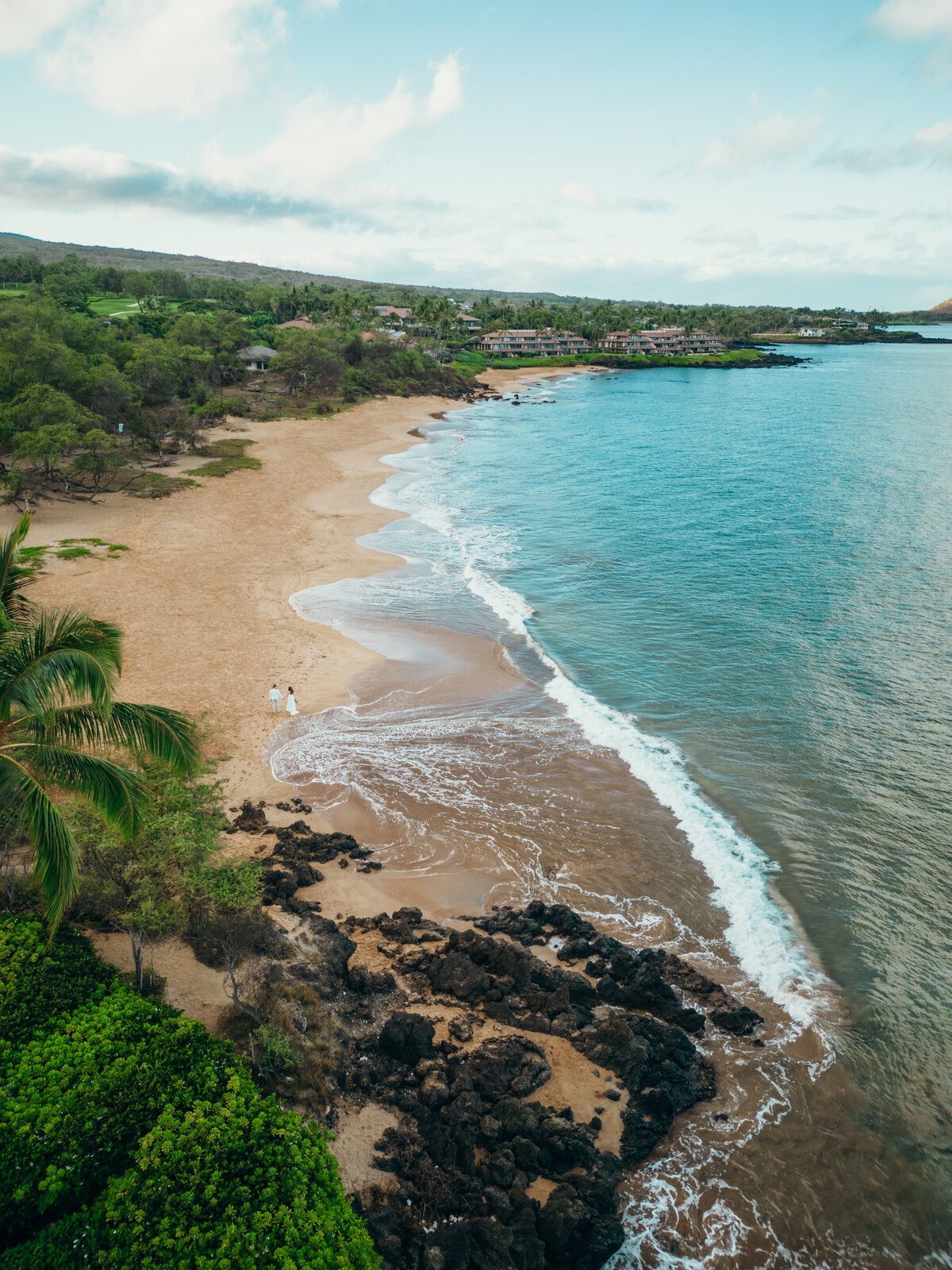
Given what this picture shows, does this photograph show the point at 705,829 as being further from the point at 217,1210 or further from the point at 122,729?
the point at 122,729

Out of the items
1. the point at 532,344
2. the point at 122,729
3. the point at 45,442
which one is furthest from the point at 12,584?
the point at 532,344

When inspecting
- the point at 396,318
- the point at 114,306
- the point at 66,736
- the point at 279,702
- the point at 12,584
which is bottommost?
the point at 279,702

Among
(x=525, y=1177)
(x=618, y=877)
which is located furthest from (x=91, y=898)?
(x=618, y=877)

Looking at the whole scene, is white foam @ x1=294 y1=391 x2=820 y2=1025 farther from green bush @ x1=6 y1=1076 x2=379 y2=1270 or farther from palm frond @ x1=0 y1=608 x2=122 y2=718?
palm frond @ x1=0 y1=608 x2=122 y2=718

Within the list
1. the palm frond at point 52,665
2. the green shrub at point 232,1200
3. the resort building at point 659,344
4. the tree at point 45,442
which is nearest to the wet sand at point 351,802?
the green shrub at point 232,1200

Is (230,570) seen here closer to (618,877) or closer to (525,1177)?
(618,877)

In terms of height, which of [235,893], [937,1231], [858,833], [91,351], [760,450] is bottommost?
[937,1231]

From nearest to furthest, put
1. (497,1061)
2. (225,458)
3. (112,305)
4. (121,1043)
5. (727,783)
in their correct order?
1. (121,1043)
2. (497,1061)
3. (727,783)
4. (225,458)
5. (112,305)
